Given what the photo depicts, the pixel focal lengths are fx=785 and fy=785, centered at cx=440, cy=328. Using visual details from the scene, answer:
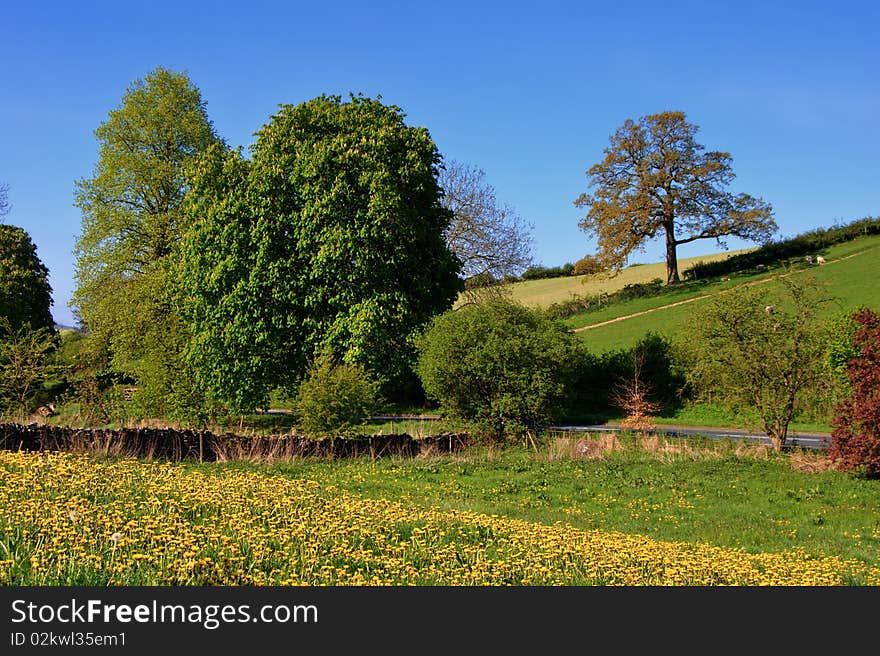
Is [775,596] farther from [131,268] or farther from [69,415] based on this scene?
[131,268]

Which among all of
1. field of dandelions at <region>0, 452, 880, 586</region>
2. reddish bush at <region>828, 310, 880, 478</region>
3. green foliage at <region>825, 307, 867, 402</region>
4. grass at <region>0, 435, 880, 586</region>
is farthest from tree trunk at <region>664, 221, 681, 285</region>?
field of dandelions at <region>0, 452, 880, 586</region>

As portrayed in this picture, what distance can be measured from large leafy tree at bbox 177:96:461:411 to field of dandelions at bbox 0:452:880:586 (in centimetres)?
1960

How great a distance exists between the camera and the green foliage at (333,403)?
84.9 feet

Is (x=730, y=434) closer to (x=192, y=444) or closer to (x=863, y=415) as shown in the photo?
(x=863, y=415)

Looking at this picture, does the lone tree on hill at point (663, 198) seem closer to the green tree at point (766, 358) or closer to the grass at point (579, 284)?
the grass at point (579, 284)

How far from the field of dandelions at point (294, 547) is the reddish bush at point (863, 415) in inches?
355

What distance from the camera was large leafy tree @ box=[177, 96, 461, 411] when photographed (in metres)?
32.5

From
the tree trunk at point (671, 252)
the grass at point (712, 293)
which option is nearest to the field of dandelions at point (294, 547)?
the grass at point (712, 293)

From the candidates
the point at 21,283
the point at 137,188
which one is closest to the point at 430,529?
the point at 137,188

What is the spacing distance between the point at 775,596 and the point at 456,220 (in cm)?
3903

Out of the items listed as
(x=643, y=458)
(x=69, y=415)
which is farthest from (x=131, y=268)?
(x=643, y=458)

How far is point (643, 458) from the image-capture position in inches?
941

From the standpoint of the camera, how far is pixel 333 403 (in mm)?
25828

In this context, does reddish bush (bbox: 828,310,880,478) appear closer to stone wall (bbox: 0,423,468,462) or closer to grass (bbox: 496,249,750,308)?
stone wall (bbox: 0,423,468,462)
